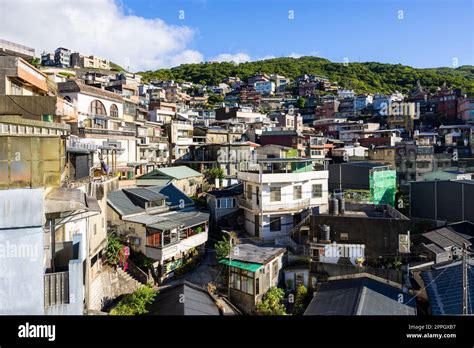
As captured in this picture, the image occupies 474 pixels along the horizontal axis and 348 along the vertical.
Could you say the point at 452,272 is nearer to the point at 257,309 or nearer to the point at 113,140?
the point at 257,309

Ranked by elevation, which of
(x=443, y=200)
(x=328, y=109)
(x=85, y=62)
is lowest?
(x=443, y=200)

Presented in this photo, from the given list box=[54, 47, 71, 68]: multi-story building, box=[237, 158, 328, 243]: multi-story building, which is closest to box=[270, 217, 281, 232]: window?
box=[237, 158, 328, 243]: multi-story building

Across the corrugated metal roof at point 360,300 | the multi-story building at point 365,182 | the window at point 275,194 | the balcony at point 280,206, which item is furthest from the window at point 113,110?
the corrugated metal roof at point 360,300

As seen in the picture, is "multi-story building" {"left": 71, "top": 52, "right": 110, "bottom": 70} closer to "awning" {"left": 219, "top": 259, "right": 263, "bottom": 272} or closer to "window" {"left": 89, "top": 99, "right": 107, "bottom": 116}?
"window" {"left": 89, "top": 99, "right": 107, "bottom": 116}

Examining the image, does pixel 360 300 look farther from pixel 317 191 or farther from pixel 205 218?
pixel 317 191

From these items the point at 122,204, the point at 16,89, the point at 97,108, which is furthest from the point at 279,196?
the point at 97,108
